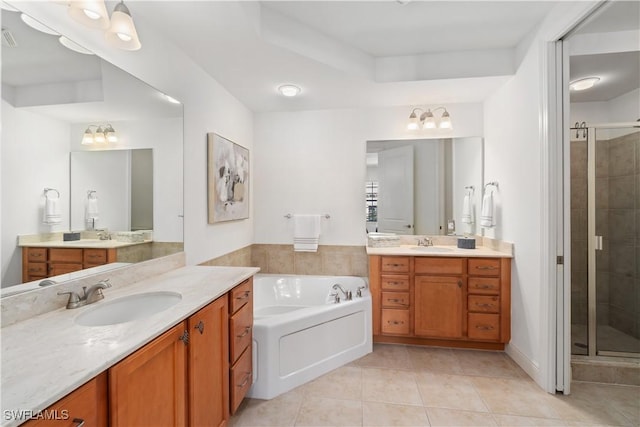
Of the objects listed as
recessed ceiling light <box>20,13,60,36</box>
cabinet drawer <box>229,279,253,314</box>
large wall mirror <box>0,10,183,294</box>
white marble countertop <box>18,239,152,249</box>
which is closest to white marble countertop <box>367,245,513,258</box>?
cabinet drawer <box>229,279,253,314</box>

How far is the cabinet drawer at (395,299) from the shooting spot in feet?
8.63

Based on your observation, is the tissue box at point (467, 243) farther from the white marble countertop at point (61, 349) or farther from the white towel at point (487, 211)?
the white marble countertop at point (61, 349)

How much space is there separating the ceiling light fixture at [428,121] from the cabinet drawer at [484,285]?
5.06 ft

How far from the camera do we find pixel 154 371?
988 mm

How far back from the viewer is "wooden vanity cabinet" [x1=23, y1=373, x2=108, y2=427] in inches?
24.6

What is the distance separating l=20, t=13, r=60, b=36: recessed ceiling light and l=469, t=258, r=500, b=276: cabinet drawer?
3.04 meters

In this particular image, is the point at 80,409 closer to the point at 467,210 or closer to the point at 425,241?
the point at 425,241

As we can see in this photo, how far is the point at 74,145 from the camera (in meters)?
1.27

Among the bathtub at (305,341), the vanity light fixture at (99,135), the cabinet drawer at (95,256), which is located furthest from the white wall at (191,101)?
the bathtub at (305,341)

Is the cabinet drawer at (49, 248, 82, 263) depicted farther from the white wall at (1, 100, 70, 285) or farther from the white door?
the white door

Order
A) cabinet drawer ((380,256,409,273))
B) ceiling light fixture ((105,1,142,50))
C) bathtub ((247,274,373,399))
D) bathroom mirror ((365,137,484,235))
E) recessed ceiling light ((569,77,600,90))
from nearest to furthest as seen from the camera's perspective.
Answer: ceiling light fixture ((105,1,142,50))
bathtub ((247,274,373,399))
recessed ceiling light ((569,77,600,90))
cabinet drawer ((380,256,409,273))
bathroom mirror ((365,137,484,235))

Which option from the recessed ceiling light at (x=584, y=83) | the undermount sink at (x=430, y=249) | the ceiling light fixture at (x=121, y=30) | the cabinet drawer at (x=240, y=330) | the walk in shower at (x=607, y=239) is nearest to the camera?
the ceiling light fixture at (x=121, y=30)

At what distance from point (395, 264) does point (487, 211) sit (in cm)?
101

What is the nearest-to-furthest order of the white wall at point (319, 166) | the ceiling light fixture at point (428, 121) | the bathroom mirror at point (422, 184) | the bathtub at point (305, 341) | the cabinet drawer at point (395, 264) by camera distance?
the bathtub at point (305, 341) → the cabinet drawer at point (395, 264) → the ceiling light fixture at point (428, 121) → the bathroom mirror at point (422, 184) → the white wall at point (319, 166)
